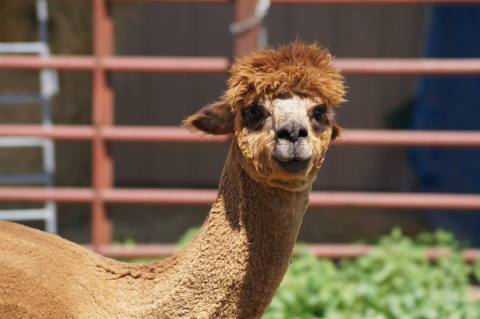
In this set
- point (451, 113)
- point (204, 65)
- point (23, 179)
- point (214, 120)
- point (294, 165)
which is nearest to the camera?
point (294, 165)

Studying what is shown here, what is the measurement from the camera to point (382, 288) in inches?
157

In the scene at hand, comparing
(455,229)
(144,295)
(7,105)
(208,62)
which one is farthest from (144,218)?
(144,295)

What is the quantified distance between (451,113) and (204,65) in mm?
3195

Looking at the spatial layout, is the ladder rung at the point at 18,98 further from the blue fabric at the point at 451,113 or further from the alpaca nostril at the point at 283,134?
the alpaca nostril at the point at 283,134

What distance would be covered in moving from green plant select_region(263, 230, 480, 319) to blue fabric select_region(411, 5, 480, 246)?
4.91ft

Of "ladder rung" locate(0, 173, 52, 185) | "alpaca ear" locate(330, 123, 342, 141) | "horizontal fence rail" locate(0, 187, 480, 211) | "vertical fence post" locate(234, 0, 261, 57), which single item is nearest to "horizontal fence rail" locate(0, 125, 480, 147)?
"horizontal fence rail" locate(0, 187, 480, 211)

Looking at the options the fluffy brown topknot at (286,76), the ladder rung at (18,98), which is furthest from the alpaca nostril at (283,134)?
the ladder rung at (18,98)

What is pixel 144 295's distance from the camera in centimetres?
212

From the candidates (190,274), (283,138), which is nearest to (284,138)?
(283,138)

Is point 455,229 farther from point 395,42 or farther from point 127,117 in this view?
point 127,117

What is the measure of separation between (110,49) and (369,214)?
350 centimetres

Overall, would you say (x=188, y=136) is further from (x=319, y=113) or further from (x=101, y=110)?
(x=319, y=113)

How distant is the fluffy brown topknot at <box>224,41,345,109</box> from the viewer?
6.89ft

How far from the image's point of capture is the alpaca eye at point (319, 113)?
213 centimetres
